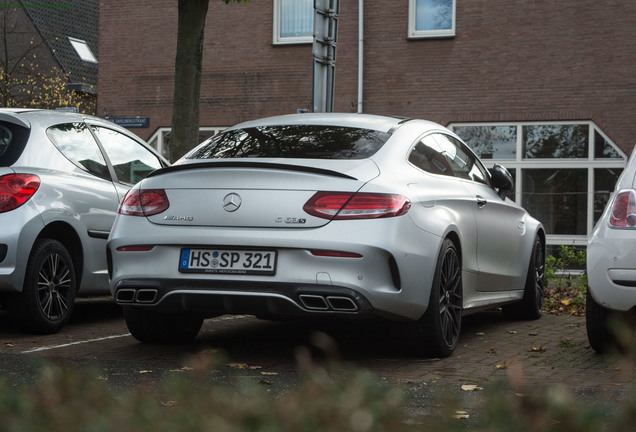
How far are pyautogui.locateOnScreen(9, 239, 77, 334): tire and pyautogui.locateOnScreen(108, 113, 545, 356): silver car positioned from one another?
0.89 m

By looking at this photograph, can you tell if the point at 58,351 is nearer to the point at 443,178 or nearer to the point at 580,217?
the point at 443,178

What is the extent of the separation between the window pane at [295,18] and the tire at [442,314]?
1584cm

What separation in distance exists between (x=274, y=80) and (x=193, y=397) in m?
19.8

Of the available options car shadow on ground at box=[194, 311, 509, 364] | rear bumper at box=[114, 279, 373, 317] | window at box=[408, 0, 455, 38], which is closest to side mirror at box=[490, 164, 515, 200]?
car shadow on ground at box=[194, 311, 509, 364]

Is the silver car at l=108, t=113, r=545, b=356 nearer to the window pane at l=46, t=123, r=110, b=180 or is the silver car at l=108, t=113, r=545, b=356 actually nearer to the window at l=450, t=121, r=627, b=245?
the window pane at l=46, t=123, r=110, b=180

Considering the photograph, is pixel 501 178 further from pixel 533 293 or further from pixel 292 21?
pixel 292 21

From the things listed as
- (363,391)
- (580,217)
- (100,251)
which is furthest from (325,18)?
(363,391)

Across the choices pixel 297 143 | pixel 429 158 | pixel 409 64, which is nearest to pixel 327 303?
pixel 297 143

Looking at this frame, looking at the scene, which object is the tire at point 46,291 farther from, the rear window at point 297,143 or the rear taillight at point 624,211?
the rear taillight at point 624,211

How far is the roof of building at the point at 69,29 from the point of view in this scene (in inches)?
1394

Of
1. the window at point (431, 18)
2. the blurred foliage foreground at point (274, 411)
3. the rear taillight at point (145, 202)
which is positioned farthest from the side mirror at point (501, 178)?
the window at point (431, 18)

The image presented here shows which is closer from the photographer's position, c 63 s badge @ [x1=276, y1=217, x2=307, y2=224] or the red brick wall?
c 63 s badge @ [x1=276, y1=217, x2=307, y2=224]

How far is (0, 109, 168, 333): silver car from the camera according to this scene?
6.86 m

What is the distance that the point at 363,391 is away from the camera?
211cm
